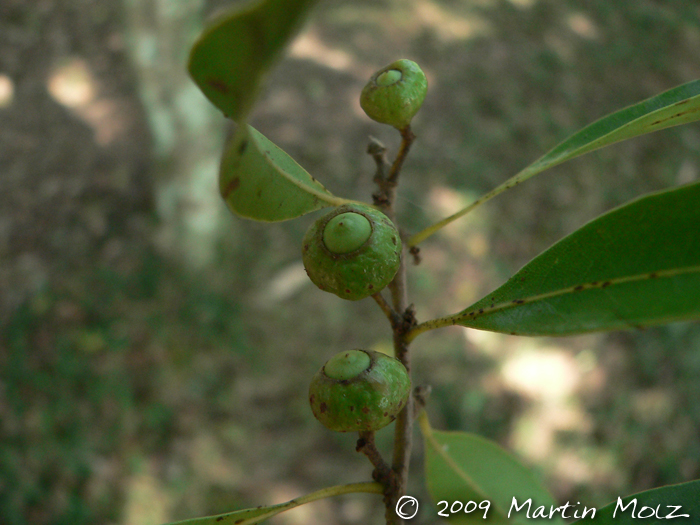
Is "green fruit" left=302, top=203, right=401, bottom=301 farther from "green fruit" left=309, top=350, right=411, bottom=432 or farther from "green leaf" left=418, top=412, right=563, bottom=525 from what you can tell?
"green leaf" left=418, top=412, right=563, bottom=525

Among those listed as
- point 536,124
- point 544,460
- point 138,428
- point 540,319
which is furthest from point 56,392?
point 536,124

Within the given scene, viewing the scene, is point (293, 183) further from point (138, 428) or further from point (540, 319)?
point (138, 428)

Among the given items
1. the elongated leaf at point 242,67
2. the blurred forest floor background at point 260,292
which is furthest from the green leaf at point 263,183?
the blurred forest floor background at point 260,292

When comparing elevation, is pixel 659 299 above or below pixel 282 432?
below

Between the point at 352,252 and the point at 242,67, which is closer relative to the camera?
the point at 242,67

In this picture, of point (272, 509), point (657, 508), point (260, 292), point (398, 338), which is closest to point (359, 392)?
point (398, 338)

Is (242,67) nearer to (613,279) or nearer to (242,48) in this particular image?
(242,48)
